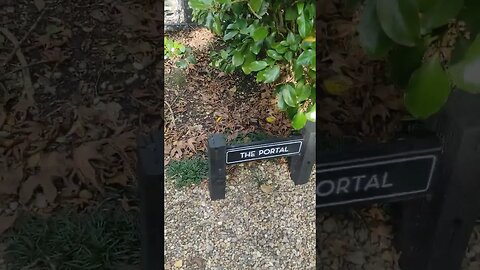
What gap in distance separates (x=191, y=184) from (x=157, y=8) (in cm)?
20

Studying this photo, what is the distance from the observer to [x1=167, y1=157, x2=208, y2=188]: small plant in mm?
669

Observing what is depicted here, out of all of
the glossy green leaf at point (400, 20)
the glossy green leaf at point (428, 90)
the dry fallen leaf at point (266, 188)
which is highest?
the glossy green leaf at point (400, 20)

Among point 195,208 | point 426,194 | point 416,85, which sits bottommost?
point 195,208

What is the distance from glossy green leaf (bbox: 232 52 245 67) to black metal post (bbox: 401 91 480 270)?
0.30 metres

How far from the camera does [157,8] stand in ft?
1.94

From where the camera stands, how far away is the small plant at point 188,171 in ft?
2.20

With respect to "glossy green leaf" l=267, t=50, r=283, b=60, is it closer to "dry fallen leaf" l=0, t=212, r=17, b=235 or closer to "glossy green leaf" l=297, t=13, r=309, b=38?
"glossy green leaf" l=297, t=13, r=309, b=38

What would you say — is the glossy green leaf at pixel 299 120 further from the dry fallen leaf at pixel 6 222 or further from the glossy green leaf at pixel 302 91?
the dry fallen leaf at pixel 6 222

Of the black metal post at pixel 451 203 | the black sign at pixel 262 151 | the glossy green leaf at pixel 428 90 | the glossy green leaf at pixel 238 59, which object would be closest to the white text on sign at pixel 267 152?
the black sign at pixel 262 151

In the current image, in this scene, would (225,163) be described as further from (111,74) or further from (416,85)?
(416,85)

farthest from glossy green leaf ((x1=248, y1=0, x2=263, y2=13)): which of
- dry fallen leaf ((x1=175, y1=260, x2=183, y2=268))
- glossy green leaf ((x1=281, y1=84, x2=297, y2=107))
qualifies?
dry fallen leaf ((x1=175, y1=260, x2=183, y2=268))

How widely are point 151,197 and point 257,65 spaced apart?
0.31m

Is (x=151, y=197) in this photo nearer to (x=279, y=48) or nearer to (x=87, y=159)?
(x=87, y=159)

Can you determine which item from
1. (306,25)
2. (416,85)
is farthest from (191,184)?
Answer: (416,85)
